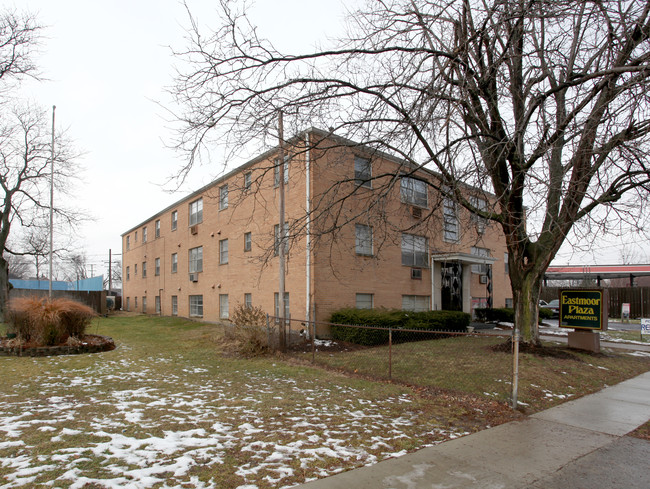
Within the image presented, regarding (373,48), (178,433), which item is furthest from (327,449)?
(373,48)

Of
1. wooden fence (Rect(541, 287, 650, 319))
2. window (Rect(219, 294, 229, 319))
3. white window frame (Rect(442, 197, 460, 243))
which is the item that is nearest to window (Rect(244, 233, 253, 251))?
window (Rect(219, 294, 229, 319))

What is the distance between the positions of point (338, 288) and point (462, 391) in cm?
823

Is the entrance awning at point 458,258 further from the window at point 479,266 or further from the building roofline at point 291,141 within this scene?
the building roofline at point 291,141

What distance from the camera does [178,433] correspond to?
5.17m

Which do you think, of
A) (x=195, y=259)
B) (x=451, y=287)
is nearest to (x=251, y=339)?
(x=451, y=287)

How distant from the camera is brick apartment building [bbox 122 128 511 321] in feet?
38.1

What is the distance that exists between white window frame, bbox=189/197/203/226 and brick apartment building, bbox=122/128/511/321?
0.09 m

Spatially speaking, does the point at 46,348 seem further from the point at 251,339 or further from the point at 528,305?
the point at 528,305

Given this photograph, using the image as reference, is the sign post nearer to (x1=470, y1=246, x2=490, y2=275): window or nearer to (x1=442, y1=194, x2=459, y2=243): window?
(x1=442, y1=194, x2=459, y2=243): window

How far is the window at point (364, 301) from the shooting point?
55.1ft

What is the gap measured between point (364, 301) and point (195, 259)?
11.8 metres

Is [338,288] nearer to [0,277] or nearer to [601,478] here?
[601,478]

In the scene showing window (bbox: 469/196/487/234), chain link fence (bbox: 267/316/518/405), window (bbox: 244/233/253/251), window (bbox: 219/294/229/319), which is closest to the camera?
chain link fence (bbox: 267/316/518/405)

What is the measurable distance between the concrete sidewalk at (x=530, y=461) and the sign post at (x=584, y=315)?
6445 mm
